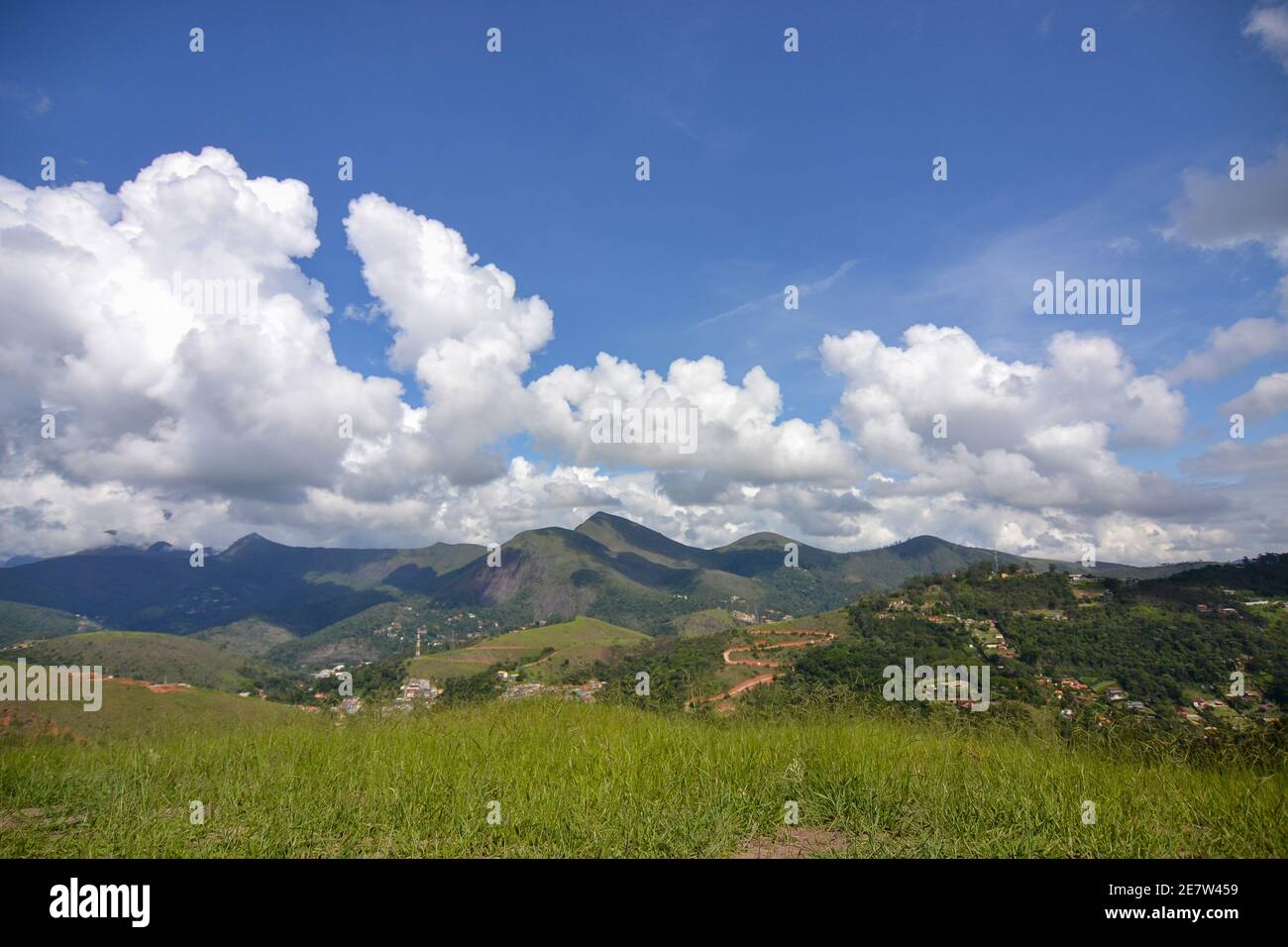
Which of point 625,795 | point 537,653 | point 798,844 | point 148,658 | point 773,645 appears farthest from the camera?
point 537,653

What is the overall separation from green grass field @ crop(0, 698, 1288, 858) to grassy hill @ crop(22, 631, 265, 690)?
10187cm

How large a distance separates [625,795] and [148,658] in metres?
135

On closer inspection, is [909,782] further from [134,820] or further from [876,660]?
[876,660]

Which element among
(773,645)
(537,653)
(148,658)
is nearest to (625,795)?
(773,645)

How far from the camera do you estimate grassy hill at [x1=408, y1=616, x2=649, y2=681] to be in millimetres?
74812

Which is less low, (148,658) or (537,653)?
(148,658)

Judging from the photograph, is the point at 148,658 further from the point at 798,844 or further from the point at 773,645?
the point at 798,844

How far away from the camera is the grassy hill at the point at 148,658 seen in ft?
282

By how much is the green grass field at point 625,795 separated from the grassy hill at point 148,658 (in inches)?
4011

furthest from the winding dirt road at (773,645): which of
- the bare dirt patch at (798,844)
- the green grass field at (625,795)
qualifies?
the bare dirt patch at (798,844)

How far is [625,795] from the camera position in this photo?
4.67 metres

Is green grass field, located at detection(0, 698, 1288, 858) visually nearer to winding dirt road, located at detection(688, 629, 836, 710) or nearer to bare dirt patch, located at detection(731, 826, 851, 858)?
bare dirt patch, located at detection(731, 826, 851, 858)
